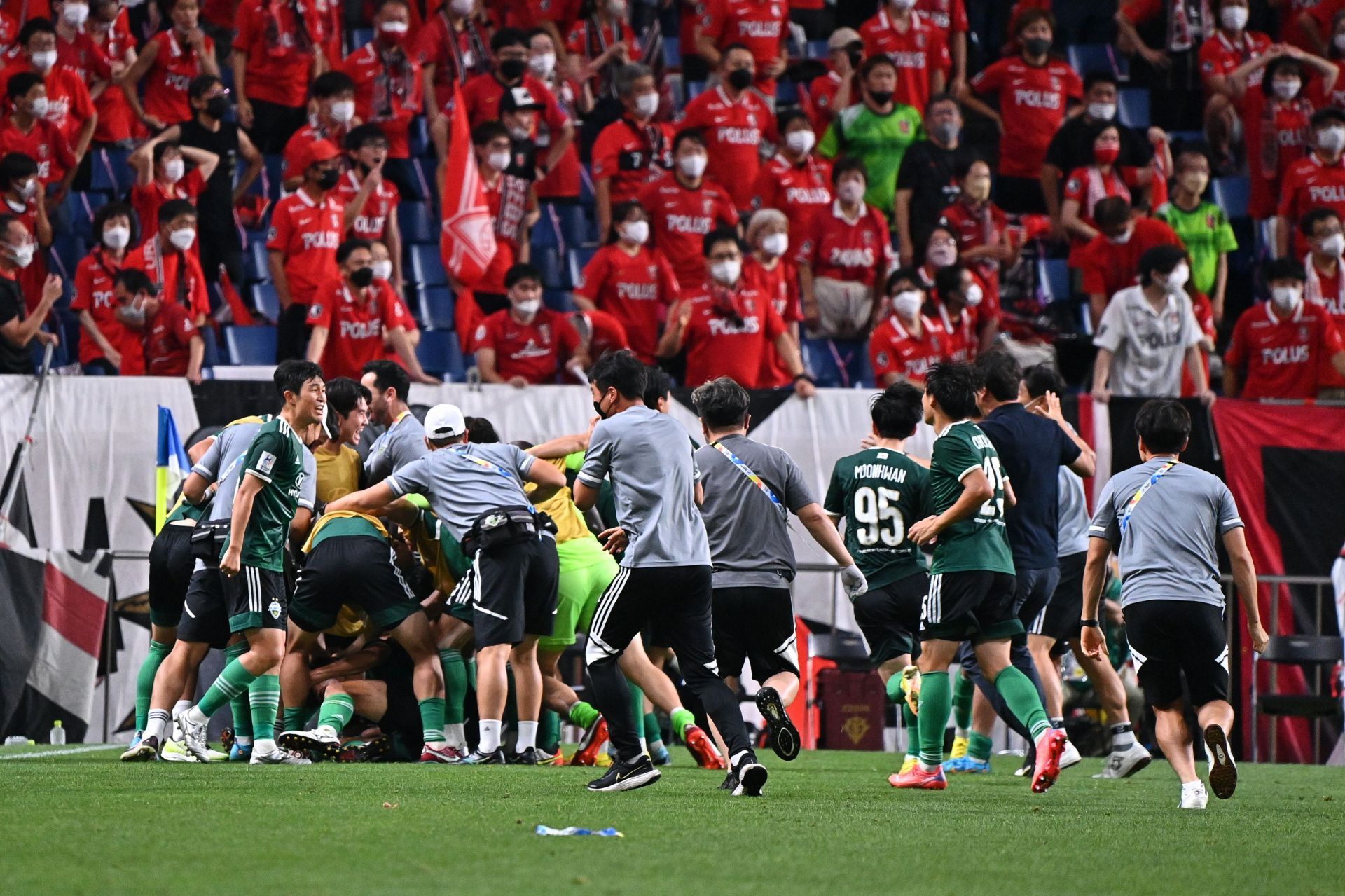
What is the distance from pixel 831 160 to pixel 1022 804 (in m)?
10.3

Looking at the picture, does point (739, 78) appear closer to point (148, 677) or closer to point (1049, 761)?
point (148, 677)

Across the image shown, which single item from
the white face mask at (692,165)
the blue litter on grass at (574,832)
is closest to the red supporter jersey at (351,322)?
the white face mask at (692,165)

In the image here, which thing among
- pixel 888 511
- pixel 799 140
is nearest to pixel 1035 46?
pixel 799 140

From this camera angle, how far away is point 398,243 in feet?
52.6

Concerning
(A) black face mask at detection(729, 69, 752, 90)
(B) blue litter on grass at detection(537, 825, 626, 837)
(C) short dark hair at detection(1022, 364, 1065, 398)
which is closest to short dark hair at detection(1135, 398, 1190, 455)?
(C) short dark hair at detection(1022, 364, 1065, 398)

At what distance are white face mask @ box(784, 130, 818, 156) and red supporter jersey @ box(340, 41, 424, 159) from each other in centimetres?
348

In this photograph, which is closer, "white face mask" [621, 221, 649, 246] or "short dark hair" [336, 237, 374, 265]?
"short dark hair" [336, 237, 374, 265]

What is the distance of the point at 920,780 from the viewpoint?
29.4ft

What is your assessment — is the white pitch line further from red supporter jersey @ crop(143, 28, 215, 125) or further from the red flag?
red supporter jersey @ crop(143, 28, 215, 125)

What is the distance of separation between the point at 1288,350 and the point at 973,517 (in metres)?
7.83

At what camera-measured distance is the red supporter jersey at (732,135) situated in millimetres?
16844

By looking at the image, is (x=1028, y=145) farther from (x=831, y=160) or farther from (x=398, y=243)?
(x=398, y=243)

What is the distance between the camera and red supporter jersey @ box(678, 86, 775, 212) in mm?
16844

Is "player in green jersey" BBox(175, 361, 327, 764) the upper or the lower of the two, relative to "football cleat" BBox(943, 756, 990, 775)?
upper
